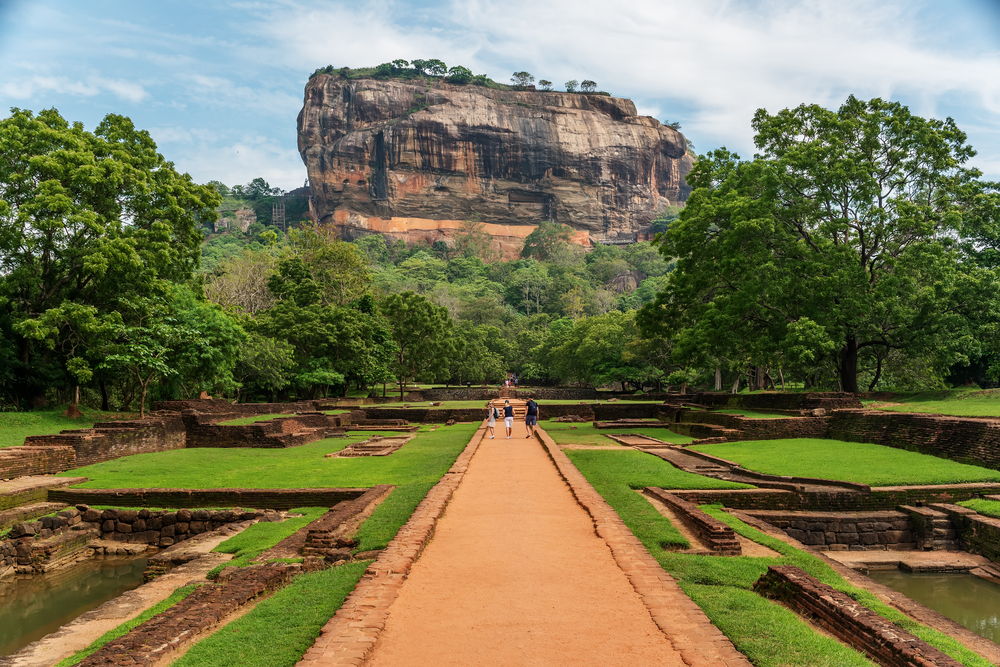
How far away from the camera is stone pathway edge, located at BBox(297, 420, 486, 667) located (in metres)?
4.02

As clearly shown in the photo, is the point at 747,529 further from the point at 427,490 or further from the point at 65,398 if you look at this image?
the point at 65,398

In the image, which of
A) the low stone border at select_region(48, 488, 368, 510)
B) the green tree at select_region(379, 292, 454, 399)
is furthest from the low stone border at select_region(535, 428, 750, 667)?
the green tree at select_region(379, 292, 454, 399)

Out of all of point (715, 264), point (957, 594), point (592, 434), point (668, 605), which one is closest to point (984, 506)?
point (957, 594)

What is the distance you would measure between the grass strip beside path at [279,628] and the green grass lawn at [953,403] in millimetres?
14307

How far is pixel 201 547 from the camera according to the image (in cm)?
841

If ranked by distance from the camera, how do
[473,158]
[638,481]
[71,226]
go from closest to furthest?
1. [638,481]
2. [71,226]
3. [473,158]

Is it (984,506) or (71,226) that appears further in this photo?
(71,226)

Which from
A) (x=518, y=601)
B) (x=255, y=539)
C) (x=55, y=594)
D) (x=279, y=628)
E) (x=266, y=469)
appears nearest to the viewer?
(x=279, y=628)

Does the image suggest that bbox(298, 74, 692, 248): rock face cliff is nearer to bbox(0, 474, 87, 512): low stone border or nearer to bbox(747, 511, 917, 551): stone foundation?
bbox(0, 474, 87, 512): low stone border

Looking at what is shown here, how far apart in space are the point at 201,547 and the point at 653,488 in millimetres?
6825

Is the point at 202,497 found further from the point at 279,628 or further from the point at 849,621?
the point at 849,621

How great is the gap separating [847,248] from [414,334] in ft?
82.1

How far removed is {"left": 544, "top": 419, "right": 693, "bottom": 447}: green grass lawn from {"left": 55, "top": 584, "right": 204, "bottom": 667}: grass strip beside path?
12718 mm

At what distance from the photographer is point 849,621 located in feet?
16.1
